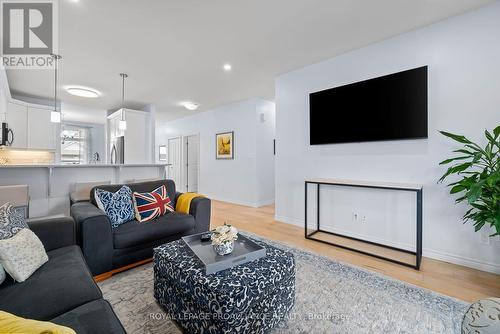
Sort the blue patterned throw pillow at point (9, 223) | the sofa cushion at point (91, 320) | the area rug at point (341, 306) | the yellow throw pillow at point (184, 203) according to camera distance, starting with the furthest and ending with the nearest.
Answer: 1. the yellow throw pillow at point (184, 203)
2. the area rug at point (341, 306)
3. the blue patterned throw pillow at point (9, 223)
4. the sofa cushion at point (91, 320)

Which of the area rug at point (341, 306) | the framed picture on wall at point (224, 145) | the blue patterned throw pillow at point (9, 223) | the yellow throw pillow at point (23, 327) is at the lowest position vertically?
the area rug at point (341, 306)

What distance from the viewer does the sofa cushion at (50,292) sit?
1.04 m

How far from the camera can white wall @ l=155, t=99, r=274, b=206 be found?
5387 millimetres

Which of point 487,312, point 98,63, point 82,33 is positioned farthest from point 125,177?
point 487,312

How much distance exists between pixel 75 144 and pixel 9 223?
8546 mm

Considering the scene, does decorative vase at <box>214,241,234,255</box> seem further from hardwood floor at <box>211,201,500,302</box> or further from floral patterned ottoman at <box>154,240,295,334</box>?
hardwood floor at <box>211,201,500,302</box>

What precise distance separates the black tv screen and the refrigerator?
4650 mm

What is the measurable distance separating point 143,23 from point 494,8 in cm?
365

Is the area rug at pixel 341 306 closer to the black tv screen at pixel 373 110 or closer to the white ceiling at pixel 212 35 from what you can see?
the black tv screen at pixel 373 110

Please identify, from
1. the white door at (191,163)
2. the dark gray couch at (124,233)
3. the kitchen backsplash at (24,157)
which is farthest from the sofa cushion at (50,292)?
the white door at (191,163)

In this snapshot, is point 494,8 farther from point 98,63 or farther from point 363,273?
point 98,63

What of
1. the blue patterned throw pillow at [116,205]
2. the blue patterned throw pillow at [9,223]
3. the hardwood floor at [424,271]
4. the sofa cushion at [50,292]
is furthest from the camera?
the blue patterned throw pillow at [116,205]

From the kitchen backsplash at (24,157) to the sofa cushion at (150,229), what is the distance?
459 centimetres
